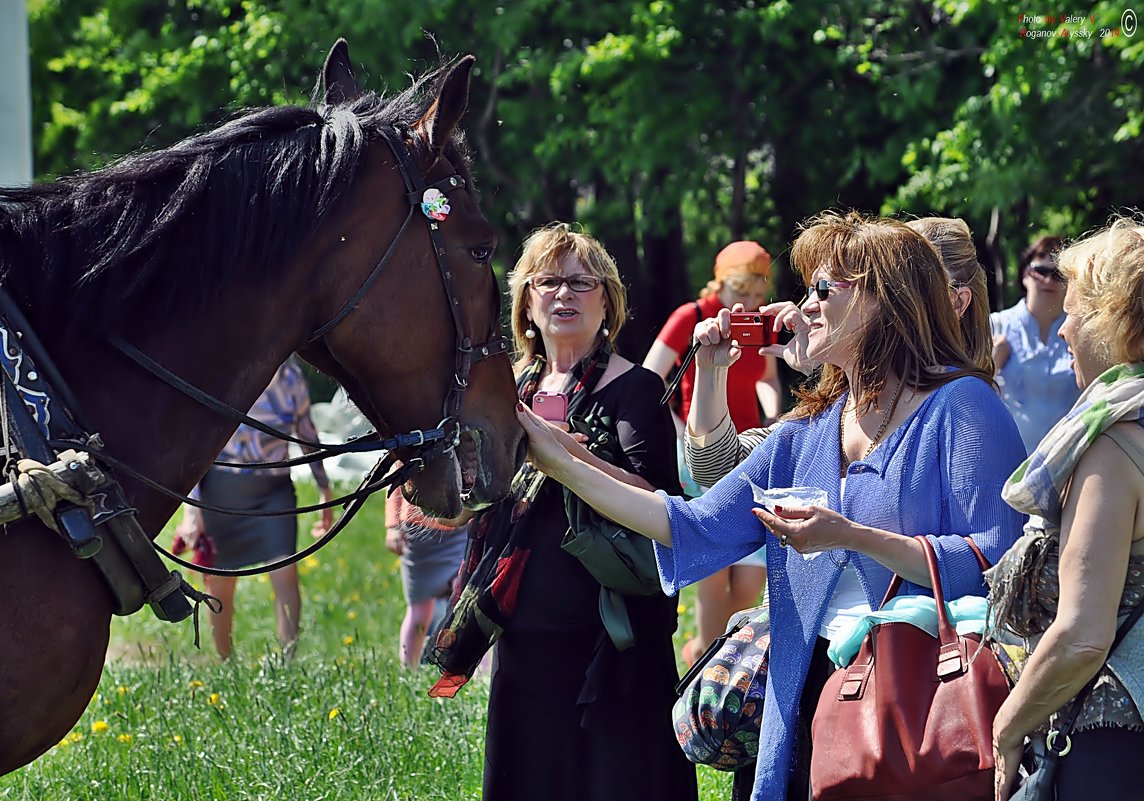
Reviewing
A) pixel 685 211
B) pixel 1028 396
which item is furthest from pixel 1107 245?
pixel 685 211

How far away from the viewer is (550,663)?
3.86m

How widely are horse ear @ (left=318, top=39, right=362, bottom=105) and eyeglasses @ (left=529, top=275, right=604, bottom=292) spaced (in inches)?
41.6

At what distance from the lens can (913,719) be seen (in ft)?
8.57

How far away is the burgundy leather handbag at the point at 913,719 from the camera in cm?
256

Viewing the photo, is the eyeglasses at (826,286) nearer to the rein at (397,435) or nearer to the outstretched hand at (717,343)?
the outstretched hand at (717,343)

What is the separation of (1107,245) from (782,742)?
127 cm

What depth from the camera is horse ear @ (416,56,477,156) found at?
113 inches

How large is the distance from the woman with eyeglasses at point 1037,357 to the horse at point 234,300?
4554mm

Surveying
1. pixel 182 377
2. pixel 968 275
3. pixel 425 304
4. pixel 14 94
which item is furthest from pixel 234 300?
pixel 14 94

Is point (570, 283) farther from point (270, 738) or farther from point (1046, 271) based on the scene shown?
point (1046, 271)

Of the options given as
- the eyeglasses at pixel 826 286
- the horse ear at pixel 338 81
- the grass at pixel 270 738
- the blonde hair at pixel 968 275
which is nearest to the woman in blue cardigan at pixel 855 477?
the eyeglasses at pixel 826 286

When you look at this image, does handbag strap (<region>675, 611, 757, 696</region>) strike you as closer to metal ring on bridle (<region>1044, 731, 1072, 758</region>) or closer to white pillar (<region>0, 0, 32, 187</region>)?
metal ring on bridle (<region>1044, 731, 1072, 758</region>)

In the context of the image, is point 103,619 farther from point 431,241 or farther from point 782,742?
point 782,742

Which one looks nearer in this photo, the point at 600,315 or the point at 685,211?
the point at 600,315
